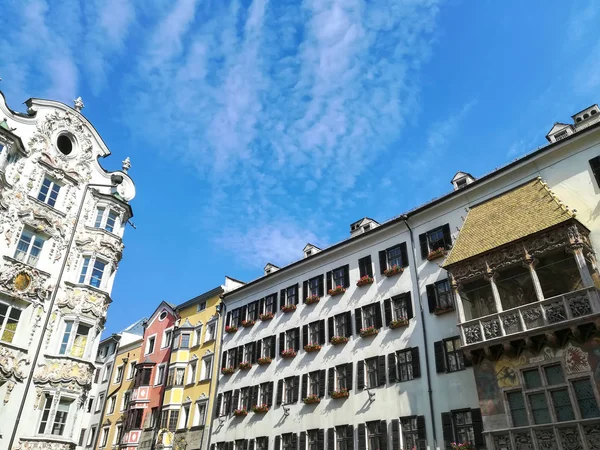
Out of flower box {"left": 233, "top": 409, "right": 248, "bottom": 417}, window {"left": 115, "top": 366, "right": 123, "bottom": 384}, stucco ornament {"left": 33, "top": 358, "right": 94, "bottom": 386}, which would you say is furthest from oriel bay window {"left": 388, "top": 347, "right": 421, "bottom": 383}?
window {"left": 115, "top": 366, "right": 123, "bottom": 384}

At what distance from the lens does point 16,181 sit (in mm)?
30719

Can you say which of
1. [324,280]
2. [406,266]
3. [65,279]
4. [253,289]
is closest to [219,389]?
[253,289]

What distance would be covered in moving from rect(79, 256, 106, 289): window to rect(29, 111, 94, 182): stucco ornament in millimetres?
5985

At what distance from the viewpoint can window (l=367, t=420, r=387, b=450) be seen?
2698 centimetres

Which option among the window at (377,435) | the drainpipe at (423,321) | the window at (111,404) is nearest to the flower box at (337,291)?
the drainpipe at (423,321)

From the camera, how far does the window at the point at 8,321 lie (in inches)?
1092

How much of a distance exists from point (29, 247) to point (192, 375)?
1860 centimetres

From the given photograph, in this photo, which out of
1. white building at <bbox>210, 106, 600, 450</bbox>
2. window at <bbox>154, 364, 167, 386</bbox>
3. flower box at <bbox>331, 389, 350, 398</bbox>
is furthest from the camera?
window at <bbox>154, 364, 167, 386</bbox>

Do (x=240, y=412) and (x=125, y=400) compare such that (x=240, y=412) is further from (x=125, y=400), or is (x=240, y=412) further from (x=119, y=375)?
(x=119, y=375)

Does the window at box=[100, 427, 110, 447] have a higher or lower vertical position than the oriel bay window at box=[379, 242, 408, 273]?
lower

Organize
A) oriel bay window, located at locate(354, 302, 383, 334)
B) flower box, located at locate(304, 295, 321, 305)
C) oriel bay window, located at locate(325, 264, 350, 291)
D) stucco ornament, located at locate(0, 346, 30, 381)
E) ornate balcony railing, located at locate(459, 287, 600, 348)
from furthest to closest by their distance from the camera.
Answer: flower box, located at locate(304, 295, 321, 305) → oriel bay window, located at locate(325, 264, 350, 291) → oriel bay window, located at locate(354, 302, 383, 334) → stucco ornament, located at locate(0, 346, 30, 381) → ornate balcony railing, located at locate(459, 287, 600, 348)

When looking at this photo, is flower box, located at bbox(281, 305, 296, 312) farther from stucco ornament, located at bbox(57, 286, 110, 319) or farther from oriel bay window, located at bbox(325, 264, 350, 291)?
stucco ornament, located at bbox(57, 286, 110, 319)

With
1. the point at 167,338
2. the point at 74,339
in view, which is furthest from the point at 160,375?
the point at 74,339

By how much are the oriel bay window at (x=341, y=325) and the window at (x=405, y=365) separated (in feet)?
14.2
